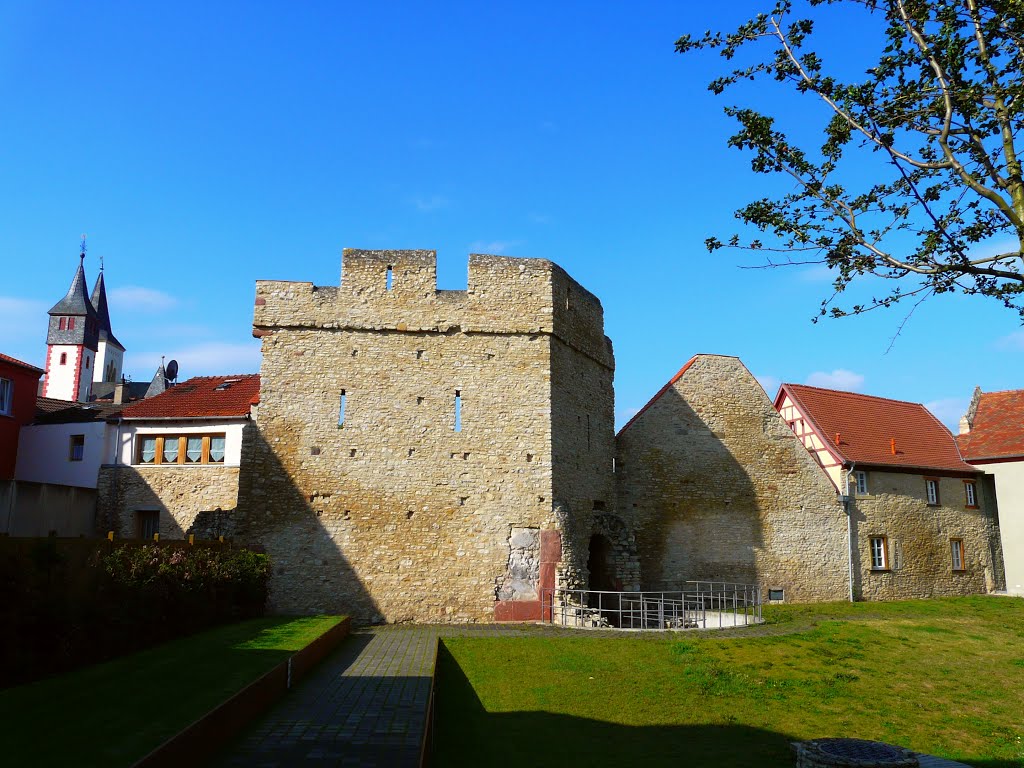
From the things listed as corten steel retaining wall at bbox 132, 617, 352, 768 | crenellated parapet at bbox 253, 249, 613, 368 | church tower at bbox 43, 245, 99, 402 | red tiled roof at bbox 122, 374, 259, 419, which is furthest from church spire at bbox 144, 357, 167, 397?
corten steel retaining wall at bbox 132, 617, 352, 768

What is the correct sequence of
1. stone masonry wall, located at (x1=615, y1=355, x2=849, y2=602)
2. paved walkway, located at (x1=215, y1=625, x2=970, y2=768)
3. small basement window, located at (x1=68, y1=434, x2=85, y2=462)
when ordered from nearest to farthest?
paved walkway, located at (x1=215, y1=625, x2=970, y2=768) < stone masonry wall, located at (x1=615, y1=355, x2=849, y2=602) < small basement window, located at (x1=68, y1=434, x2=85, y2=462)

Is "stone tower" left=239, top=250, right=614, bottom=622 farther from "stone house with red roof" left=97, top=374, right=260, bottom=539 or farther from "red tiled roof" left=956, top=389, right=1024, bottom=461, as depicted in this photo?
"red tiled roof" left=956, top=389, right=1024, bottom=461

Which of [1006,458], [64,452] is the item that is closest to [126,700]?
[64,452]

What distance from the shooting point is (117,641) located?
10.6 meters

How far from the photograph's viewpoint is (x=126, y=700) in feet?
24.2

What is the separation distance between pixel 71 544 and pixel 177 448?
1257cm

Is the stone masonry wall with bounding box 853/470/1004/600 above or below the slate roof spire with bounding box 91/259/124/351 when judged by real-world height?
below

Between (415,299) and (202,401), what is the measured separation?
9456mm

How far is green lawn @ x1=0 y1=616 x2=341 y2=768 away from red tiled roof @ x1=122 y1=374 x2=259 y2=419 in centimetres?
1192

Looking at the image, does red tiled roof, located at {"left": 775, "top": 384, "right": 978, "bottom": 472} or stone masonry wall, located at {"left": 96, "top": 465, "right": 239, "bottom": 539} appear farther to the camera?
red tiled roof, located at {"left": 775, "top": 384, "right": 978, "bottom": 472}

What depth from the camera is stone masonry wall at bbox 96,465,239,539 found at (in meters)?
21.5

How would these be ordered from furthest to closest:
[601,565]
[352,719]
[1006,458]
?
1. [1006,458]
2. [601,565]
3. [352,719]

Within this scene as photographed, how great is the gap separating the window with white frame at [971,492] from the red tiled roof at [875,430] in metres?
0.48

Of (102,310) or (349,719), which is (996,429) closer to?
(349,719)
